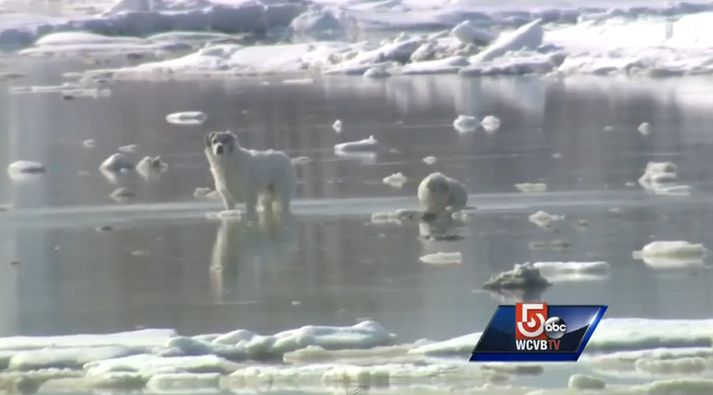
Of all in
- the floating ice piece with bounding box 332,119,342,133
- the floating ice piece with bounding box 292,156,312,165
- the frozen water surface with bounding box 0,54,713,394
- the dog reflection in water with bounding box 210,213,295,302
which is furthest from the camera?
the floating ice piece with bounding box 332,119,342,133

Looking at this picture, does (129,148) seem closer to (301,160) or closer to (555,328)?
(301,160)

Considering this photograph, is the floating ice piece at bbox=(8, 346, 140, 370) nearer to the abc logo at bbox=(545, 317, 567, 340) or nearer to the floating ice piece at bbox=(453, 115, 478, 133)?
the abc logo at bbox=(545, 317, 567, 340)

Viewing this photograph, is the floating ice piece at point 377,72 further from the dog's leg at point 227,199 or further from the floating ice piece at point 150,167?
the dog's leg at point 227,199

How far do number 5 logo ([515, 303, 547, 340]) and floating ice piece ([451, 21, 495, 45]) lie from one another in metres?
22.7

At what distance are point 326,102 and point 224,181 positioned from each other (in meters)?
10.6

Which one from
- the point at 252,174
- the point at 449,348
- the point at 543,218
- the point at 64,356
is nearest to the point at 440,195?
the point at 543,218

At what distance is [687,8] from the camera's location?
34.3m

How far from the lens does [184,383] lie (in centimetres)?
512

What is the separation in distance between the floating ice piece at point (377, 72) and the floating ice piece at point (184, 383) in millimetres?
20531

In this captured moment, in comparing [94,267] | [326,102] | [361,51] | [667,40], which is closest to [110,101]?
[326,102]

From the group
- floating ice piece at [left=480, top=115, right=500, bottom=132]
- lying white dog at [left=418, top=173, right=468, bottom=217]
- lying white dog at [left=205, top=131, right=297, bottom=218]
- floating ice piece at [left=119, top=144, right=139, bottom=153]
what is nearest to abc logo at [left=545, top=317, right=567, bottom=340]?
lying white dog at [left=418, top=173, right=468, bottom=217]

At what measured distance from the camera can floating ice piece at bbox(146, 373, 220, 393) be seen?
507 centimetres

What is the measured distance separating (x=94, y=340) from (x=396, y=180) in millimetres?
5346

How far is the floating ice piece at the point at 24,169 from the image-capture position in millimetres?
12297
